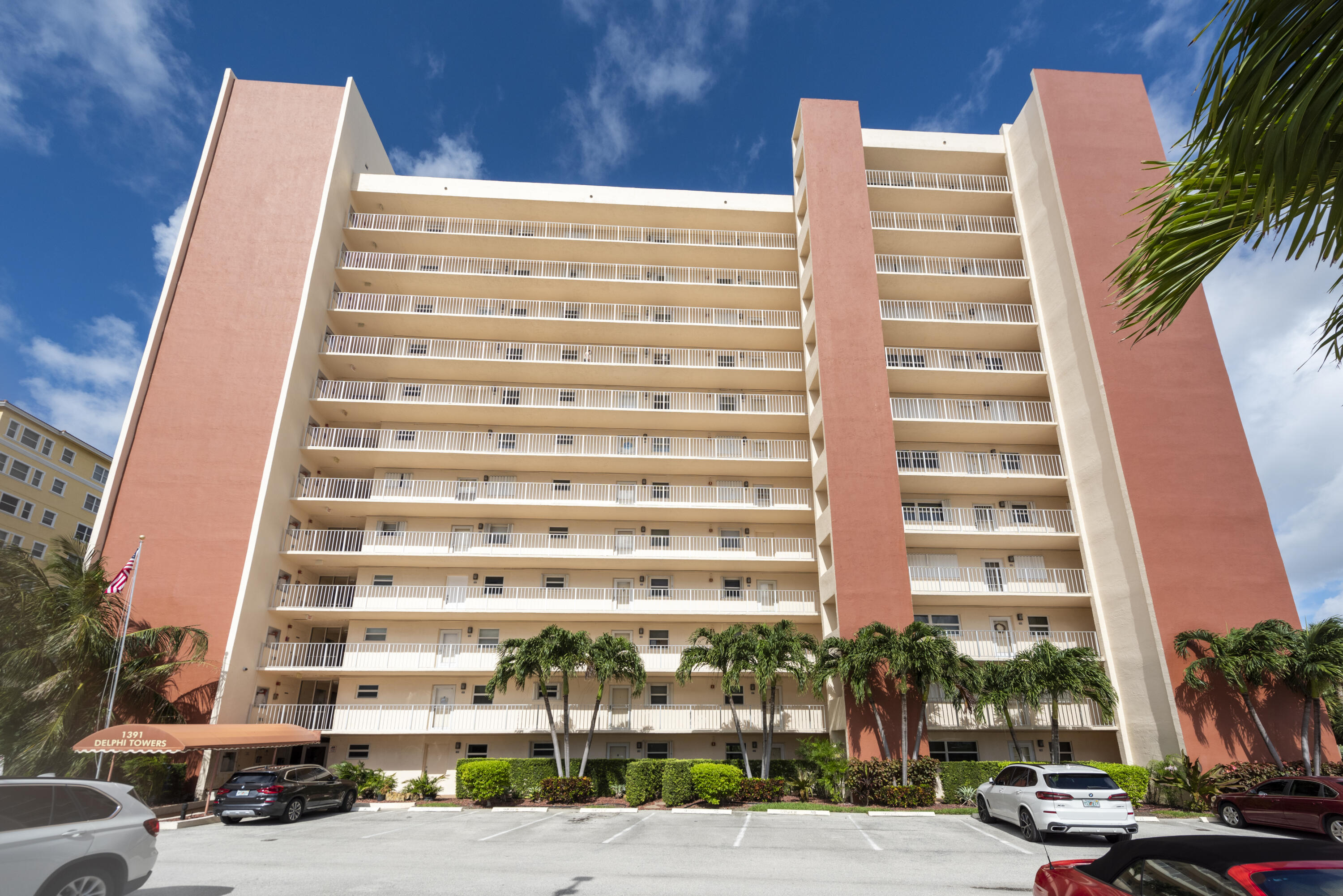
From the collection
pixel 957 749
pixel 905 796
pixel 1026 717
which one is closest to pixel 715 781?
pixel 905 796

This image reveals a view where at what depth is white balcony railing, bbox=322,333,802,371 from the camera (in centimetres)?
3002

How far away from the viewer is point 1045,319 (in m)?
29.6

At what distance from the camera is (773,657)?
73.8ft

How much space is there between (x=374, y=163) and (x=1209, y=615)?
39701mm

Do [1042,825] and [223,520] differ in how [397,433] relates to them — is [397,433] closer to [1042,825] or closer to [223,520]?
[223,520]

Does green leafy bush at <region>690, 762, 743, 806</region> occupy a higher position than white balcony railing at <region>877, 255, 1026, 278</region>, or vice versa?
white balcony railing at <region>877, 255, 1026, 278</region>

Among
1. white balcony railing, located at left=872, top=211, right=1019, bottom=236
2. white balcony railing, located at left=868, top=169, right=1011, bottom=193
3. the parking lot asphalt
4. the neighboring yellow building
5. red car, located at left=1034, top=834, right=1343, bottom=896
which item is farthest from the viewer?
the neighboring yellow building

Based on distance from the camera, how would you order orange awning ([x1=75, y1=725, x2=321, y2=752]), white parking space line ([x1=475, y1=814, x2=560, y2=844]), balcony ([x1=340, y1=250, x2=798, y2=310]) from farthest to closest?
1. balcony ([x1=340, y1=250, x2=798, y2=310])
2. orange awning ([x1=75, y1=725, x2=321, y2=752])
3. white parking space line ([x1=475, y1=814, x2=560, y2=844])

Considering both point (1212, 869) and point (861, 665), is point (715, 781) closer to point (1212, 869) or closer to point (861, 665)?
point (861, 665)

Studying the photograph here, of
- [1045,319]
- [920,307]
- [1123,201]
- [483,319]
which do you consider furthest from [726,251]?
[1123,201]

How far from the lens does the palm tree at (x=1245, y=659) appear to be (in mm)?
20500

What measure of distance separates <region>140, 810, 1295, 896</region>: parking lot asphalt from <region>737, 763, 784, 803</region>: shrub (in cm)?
247

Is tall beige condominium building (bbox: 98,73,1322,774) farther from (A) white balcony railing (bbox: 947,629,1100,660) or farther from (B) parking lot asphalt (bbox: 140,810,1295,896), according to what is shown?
(B) parking lot asphalt (bbox: 140,810,1295,896)

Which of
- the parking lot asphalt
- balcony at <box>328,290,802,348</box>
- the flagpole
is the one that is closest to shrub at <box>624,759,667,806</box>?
the parking lot asphalt
